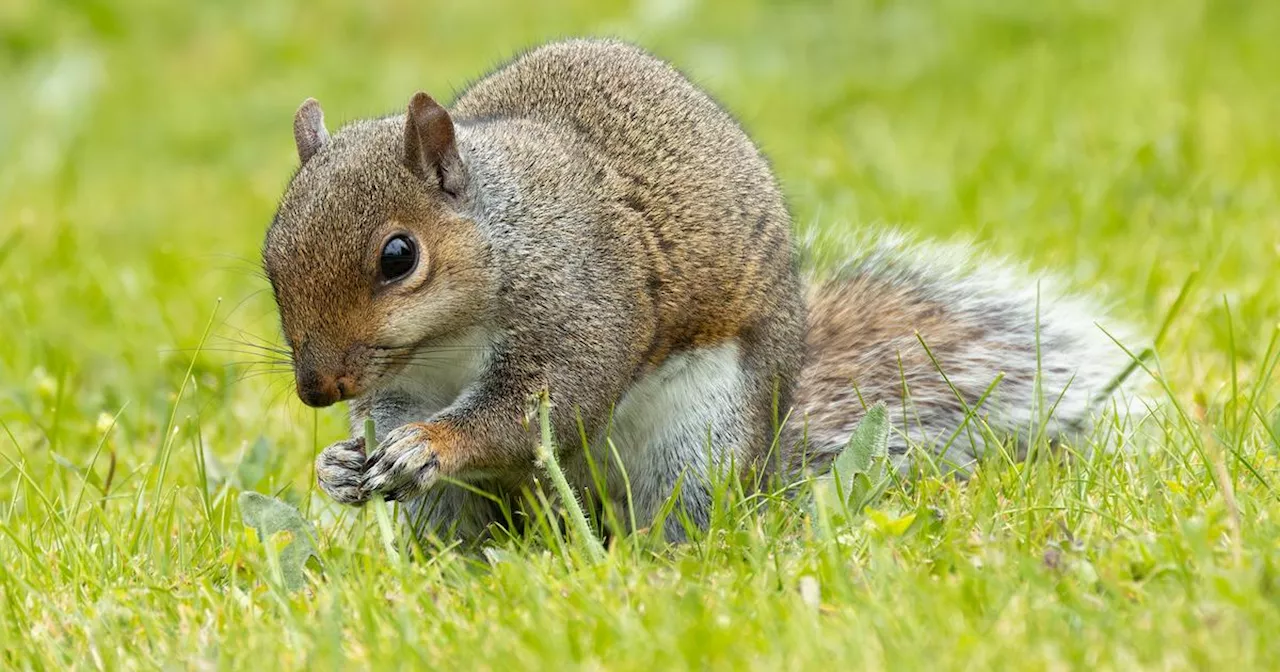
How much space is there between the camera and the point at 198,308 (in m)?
4.95

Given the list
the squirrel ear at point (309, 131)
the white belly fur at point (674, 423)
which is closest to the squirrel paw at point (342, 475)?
the white belly fur at point (674, 423)

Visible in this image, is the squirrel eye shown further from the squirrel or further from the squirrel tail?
the squirrel tail

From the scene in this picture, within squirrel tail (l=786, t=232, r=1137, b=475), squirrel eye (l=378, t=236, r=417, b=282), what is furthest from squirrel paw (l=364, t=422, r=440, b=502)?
squirrel tail (l=786, t=232, r=1137, b=475)

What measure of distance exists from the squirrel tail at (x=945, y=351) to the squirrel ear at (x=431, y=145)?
36.3 inches

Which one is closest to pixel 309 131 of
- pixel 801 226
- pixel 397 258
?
pixel 397 258

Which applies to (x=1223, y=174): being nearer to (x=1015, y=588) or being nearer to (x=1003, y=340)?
(x=1003, y=340)

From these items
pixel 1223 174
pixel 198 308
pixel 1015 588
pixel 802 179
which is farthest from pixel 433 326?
pixel 1223 174

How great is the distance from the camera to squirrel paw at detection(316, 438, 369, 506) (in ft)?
9.45

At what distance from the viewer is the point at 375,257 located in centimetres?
281

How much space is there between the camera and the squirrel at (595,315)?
2.85 m

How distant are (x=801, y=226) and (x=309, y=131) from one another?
1.89m

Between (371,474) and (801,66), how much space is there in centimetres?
524

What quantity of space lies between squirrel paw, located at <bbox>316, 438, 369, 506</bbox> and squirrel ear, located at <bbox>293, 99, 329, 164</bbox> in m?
0.60

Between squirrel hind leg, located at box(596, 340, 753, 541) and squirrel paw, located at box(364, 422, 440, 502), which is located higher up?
squirrel paw, located at box(364, 422, 440, 502)
